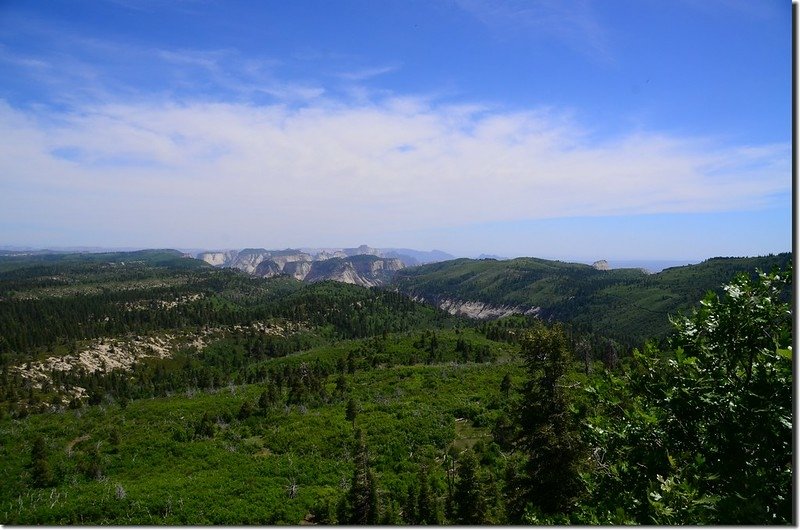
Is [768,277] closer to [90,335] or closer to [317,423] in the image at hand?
[317,423]

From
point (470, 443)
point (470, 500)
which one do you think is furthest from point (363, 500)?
point (470, 443)

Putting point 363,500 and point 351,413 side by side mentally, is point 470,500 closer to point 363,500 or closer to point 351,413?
point 363,500

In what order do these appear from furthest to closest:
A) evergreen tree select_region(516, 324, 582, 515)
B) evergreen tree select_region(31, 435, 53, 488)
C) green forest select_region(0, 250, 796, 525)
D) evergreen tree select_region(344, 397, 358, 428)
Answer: evergreen tree select_region(344, 397, 358, 428) < evergreen tree select_region(31, 435, 53, 488) < evergreen tree select_region(516, 324, 582, 515) < green forest select_region(0, 250, 796, 525)

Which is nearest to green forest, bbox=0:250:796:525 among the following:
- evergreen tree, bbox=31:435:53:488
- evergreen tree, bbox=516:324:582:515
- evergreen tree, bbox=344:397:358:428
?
evergreen tree, bbox=516:324:582:515

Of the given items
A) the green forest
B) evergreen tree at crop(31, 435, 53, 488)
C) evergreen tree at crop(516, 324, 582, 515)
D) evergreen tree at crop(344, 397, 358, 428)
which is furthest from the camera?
evergreen tree at crop(344, 397, 358, 428)

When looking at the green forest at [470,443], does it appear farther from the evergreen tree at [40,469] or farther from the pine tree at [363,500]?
the evergreen tree at [40,469]

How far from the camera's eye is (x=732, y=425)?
866cm

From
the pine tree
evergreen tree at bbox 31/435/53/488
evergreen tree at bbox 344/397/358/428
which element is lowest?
evergreen tree at bbox 344/397/358/428

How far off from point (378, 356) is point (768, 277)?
3610 inches

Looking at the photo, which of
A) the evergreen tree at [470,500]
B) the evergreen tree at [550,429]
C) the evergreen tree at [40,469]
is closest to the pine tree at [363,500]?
the evergreen tree at [470,500]

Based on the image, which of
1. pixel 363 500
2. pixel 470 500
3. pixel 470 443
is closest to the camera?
pixel 470 500

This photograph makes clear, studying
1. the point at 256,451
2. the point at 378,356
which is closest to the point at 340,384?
the point at 256,451

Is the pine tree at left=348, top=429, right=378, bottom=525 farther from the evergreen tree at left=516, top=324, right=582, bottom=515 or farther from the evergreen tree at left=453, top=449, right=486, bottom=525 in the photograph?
the evergreen tree at left=516, top=324, right=582, bottom=515

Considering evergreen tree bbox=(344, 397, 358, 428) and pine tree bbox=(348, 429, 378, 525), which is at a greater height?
pine tree bbox=(348, 429, 378, 525)
